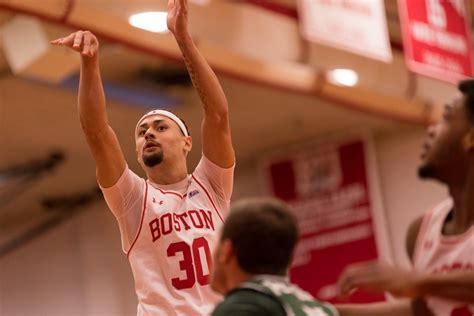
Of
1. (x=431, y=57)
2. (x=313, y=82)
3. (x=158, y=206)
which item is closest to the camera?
(x=158, y=206)

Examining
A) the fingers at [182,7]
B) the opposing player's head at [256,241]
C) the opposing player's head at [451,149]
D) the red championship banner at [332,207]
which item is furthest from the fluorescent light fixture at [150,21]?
the opposing player's head at [256,241]

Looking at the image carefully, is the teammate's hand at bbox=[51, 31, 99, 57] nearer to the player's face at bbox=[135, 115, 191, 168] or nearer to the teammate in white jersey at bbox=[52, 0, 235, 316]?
the teammate in white jersey at bbox=[52, 0, 235, 316]

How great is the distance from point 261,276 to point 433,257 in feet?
2.64

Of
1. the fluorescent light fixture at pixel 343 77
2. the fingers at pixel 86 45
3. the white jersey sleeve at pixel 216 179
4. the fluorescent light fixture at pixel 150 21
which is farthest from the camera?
the fluorescent light fixture at pixel 343 77

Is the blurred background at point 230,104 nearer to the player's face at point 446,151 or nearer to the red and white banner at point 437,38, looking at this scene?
the red and white banner at point 437,38

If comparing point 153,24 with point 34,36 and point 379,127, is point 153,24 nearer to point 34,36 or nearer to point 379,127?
point 34,36

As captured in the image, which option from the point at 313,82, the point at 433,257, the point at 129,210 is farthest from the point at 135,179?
the point at 313,82

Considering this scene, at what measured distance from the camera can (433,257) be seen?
416cm

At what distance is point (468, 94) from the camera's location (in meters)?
4.29

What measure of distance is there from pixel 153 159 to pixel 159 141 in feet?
0.41

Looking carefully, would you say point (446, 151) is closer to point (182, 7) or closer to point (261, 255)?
point (261, 255)

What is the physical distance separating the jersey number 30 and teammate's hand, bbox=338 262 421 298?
1.95 metres

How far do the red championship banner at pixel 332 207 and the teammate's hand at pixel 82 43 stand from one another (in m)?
10.9

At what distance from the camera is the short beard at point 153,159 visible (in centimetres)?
580
